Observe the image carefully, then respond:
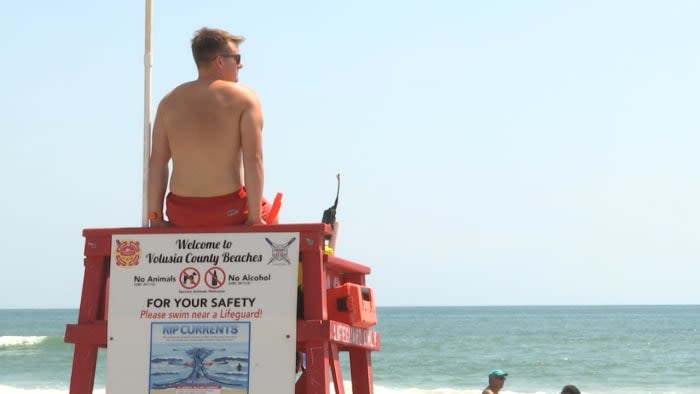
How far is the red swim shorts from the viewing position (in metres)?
6.26

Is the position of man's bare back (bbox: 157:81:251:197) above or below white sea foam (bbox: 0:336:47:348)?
below

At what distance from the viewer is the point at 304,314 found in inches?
239

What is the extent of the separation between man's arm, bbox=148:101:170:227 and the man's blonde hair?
30cm

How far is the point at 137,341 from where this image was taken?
6102 millimetres

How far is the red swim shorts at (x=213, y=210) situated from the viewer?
20.5 ft

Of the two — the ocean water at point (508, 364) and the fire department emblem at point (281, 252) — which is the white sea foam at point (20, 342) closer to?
the ocean water at point (508, 364)

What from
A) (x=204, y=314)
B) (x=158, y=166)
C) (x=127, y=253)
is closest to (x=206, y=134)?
(x=158, y=166)

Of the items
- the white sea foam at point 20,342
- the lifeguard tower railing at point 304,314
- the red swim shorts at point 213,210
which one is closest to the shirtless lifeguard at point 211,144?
the red swim shorts at point 213,210

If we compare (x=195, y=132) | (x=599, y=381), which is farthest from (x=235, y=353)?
(x=599, y=381)

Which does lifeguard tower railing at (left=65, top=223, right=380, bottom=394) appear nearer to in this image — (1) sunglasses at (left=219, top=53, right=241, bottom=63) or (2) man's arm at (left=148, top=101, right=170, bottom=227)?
(2) man's arm at (left=148, top=101, right=170, bottom=227)

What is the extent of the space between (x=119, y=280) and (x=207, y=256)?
0.43 meters

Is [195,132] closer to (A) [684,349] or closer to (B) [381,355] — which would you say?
(B) [381,355]

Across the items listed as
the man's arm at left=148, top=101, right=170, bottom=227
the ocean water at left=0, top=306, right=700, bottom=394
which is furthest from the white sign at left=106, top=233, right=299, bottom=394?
the ocean water at left=0, top=306, right=700, bottom=394

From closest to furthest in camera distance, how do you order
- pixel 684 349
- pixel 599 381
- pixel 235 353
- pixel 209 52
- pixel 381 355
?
1. pixel 235 353
2. pixel 209 52
3. pixel 599 381
4. pixel 381 355
5. pixel 684 349
